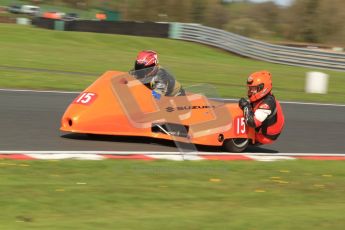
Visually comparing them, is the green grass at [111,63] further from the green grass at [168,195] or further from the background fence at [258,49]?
the green grass at [168,195]

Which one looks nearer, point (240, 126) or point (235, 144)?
point (240, 126)

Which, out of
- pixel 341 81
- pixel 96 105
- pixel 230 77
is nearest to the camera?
pixel 96 105

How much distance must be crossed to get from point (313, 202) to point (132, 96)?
3314mm

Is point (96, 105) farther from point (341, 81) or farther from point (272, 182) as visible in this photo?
point (341, 81)

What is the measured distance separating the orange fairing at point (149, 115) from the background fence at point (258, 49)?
21.3 metres

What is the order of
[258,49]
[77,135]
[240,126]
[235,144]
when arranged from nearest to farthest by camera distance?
[240,126] < [235,144] < [77,135] < [258,49]

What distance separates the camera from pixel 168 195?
6.36m

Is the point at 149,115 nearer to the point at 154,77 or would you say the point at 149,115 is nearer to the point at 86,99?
the point at 154,77

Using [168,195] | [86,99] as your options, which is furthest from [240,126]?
[168,195]

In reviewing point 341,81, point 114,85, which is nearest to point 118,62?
point 341,81

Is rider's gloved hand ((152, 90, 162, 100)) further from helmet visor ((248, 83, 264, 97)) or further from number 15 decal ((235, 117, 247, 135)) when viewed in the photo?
helmet visor ((248, 83, 264, 97))

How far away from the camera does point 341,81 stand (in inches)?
958

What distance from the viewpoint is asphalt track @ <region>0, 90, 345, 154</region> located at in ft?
29.6

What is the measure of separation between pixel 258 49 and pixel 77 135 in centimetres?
2423
